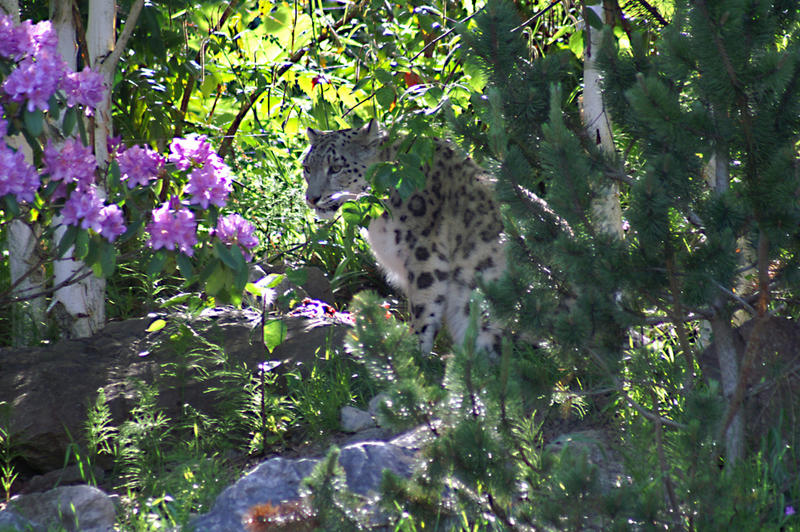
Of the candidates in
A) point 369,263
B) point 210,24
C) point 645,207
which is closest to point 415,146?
point 645,207

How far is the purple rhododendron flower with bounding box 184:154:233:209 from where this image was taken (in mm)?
3445

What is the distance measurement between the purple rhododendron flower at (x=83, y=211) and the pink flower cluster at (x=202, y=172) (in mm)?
365

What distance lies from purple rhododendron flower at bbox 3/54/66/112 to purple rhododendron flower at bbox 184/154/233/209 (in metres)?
0.63

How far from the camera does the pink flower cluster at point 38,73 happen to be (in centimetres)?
322

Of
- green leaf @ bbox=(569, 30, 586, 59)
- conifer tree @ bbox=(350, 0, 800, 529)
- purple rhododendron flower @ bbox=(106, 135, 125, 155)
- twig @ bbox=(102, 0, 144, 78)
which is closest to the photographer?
conifer tree @ bbox=(350, 0, 800, 529)

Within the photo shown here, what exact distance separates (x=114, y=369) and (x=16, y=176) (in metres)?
1.83

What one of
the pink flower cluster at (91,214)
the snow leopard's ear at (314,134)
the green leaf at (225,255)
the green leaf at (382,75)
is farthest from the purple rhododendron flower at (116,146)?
the snow leopard's ear at (314,134)

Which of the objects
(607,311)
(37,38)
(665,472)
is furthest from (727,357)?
(37,38)

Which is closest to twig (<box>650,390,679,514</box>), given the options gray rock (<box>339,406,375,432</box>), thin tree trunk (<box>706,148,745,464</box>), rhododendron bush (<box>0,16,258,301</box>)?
thin tree trunk (<box>706,148,745,464</box>)

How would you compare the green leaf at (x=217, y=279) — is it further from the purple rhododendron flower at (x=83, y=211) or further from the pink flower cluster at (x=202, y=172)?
the purple rhododendron flower at (x=83, y=211)

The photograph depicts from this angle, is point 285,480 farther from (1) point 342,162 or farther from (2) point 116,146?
(1) point 342,162

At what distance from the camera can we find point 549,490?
2.47 m

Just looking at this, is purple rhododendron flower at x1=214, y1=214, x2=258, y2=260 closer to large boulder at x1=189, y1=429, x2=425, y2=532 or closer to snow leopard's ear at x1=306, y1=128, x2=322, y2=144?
large boulder at x1=189, y1=429, x2=425, y2=532

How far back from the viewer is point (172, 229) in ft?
11.2
